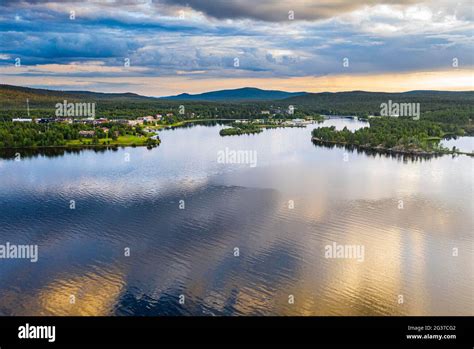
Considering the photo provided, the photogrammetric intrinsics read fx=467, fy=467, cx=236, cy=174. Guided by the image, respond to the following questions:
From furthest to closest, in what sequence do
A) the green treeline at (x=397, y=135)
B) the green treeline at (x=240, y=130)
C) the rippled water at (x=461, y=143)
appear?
the green treeline at (x=240, y=130) < the rippled water at (x=461, y=143) < the green treeline at (x=397, y=135)

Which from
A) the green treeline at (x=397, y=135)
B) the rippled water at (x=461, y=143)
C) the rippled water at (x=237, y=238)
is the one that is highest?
the green treeline at (x=397, y=135)

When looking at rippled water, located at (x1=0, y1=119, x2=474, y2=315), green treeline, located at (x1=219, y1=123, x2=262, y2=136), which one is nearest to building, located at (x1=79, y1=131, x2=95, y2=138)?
rippled water, located at (x1=0, y1=119, x2=474, y2=315)

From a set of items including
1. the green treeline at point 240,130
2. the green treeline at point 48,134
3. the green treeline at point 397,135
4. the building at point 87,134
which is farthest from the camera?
the green treeline at point 240,130

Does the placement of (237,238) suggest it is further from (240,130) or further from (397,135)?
(240,130)

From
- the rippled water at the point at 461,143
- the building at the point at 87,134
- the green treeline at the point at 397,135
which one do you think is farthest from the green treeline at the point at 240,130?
the rippled water at the point at 461,143

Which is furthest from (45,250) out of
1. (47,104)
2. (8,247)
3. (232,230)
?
(47,104)

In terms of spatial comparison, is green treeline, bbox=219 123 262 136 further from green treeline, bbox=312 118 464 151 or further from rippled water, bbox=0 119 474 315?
rippled water, bbox=0 119 474 315

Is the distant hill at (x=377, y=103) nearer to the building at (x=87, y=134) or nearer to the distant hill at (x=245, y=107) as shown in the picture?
the distant hill at (x=245, y=107)

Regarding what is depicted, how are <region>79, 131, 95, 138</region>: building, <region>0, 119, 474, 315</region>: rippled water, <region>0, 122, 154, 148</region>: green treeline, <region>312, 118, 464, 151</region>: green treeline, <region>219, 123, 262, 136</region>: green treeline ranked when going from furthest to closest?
<region>219, 123, 262, 136</region>: green treeline, <region>79, 131, 95, 138</region>: building, <region>0, 122, 154, 148</region>: green treeline, <region>312, 118, 464, 151</region>: green treeline, <region>0, 119, 474, 315</region>: rippled water

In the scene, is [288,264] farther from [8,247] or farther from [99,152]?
[99,152]
